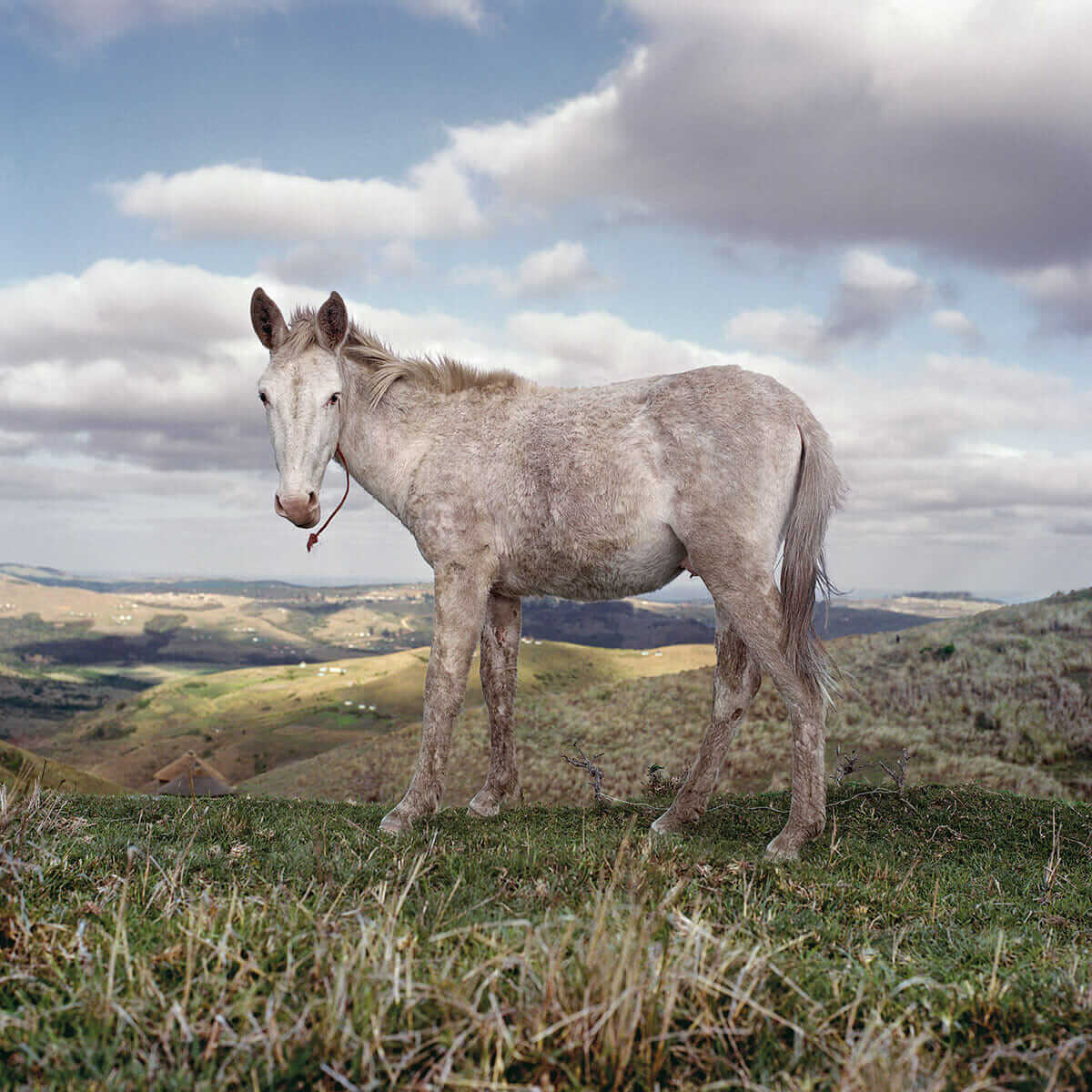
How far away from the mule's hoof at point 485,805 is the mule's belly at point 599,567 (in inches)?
84.8

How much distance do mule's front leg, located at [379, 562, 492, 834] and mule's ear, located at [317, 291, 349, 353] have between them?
2251 mm

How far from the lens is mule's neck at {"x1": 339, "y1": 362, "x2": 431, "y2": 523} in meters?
7.02

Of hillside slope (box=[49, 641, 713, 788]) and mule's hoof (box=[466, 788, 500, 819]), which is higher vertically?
mule's hoof (box=[466, 788, 500, 819])

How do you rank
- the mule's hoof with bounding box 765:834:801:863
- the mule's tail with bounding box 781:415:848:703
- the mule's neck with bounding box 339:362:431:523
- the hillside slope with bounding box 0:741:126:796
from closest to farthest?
1. the mule's hoof with bounding box 765:834:801:863
2. the mule's tail with bounding box 781:415:848:703
3. the mule's neck with bounding box 339:362:431:523
4. the hillside slope with bounding box 0:741:126:796

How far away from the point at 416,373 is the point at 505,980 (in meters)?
6.02

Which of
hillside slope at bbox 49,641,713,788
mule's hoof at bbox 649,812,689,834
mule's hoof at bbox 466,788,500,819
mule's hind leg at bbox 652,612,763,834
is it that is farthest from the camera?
hillside slope at bbox 49,641,713,788

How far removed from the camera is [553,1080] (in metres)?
1.88

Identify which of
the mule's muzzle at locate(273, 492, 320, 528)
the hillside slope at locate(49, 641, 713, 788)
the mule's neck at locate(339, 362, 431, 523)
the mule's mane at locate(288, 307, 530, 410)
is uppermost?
the mule's mane at locate(288, 307, 530, 410)

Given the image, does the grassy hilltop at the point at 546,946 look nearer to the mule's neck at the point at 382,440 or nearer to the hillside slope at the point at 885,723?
the hillside slope at the point at 885,723

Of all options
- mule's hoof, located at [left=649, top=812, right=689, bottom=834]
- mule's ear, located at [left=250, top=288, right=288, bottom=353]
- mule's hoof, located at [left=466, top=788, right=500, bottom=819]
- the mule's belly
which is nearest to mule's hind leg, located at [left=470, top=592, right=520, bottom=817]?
mule's hoof, located at [left=466, top=788, right=500, bottom=819]

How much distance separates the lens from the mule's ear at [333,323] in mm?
6562

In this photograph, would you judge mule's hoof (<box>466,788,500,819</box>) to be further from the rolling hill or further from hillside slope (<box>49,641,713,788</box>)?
hillside slope (<box>49,641,713,788</box>)

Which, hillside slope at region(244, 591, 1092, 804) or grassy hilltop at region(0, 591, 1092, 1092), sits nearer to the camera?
grassy hilltop at region(0, 591, 1092, 1092)

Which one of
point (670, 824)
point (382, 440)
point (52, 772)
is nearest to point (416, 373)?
point (382, 440)
